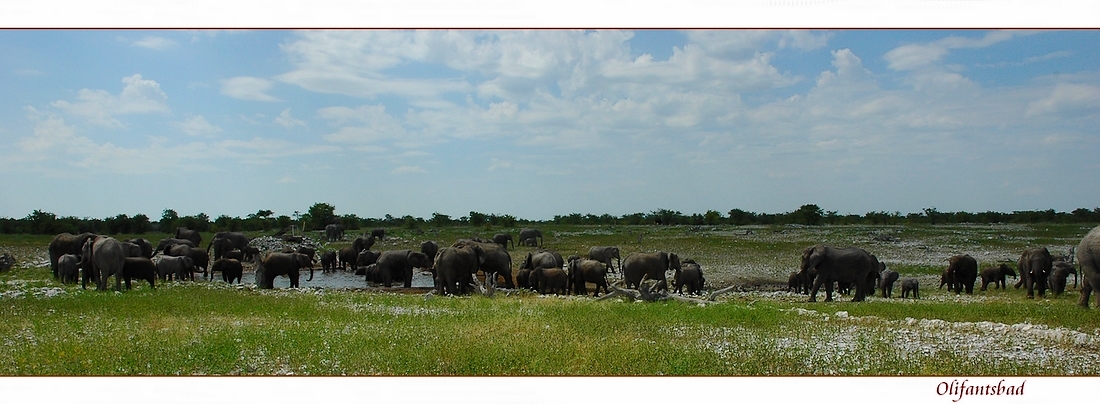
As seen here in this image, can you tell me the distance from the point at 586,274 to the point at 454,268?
16.2 ft

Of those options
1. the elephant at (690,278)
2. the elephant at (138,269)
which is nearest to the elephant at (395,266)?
the elephant at (138,269)

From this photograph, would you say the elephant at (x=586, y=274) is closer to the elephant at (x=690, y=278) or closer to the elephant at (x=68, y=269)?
the elephant at (x=690, y=278)

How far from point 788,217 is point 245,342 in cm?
11520

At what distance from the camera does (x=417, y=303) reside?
2144cm

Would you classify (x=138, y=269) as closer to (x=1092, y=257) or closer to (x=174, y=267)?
(x=174, y=267)

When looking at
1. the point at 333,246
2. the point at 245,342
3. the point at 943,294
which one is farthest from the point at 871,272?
the point at 333,246

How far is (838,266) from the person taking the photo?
85.9ft

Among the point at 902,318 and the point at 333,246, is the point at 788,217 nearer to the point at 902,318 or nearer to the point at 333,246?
the point at 333,246

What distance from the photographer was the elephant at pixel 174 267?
33094 millimetres

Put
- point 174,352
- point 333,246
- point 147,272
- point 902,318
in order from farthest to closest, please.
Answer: point 333,246
point 147,272
point 902,318
point 174,352

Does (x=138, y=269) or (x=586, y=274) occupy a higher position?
(x=138, y=269)

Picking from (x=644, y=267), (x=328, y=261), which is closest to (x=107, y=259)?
(x=644, y=267)

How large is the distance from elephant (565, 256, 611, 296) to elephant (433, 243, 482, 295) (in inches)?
153

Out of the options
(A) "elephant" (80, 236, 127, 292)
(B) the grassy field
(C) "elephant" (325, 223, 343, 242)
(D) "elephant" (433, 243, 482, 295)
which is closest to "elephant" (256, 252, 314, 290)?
(A) "elephant" (80, 236, 127, 292)
